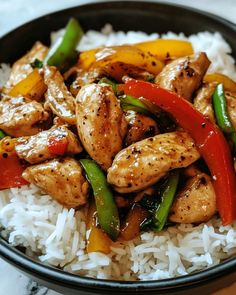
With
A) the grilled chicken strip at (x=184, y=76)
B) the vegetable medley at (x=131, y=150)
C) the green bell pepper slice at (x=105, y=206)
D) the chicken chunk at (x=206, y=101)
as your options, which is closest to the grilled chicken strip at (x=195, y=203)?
the vegetable medley at (x=131, y=150)

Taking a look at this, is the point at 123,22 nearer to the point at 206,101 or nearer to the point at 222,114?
the point at 206,101

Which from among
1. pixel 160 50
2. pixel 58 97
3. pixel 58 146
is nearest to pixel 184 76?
pixel 160 50

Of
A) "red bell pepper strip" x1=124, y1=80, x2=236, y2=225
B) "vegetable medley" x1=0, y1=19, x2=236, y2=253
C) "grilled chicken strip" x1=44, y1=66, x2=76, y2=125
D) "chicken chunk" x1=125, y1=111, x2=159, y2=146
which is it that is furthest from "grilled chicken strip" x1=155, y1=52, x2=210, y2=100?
"grilled chicken strip" x1=44, y1=66, x2=76, y2=125

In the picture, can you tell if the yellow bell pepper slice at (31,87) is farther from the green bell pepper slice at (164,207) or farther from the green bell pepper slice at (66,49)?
the green bell pepper slice at (164,207)

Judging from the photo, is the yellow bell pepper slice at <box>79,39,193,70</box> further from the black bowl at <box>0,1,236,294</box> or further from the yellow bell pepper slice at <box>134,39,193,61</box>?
the black bowl at <box>0,1,236,294</box>

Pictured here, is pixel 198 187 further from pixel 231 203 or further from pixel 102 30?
pixel 102 30
